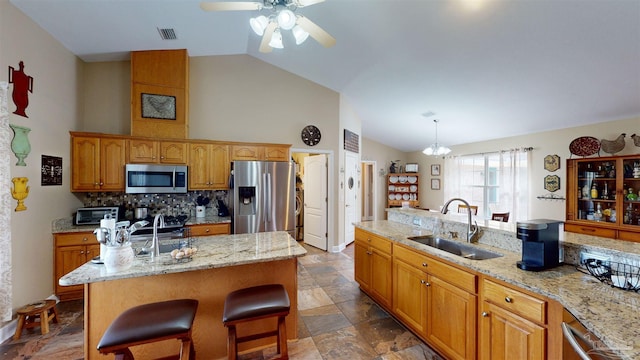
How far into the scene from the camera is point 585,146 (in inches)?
159

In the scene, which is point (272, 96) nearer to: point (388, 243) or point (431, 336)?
point (388, 243)

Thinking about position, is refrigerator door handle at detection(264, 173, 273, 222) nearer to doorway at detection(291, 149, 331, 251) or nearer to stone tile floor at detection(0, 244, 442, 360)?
doorway at detection(291, 149, 331, 251)

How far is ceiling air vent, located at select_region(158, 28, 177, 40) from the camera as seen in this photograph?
329cm

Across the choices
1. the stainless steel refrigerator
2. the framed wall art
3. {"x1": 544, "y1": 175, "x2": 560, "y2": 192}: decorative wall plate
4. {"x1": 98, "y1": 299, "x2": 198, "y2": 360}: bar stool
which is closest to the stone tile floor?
{"x1": 98, "y1": 299, "x2": 198, "y2": 360}: bar stool

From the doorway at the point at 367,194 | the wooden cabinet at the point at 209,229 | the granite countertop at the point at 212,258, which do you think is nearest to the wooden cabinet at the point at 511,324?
the granite countertop at the point at 212,258

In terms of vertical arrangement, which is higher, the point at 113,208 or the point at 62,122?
the point at 62,122

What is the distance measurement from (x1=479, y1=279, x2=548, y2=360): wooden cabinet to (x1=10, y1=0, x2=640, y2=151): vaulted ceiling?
2.46 m

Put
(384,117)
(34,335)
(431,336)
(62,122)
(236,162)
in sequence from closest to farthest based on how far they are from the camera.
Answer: (431,336) → (34,335) → (62,122) → (236,162) → (384,117)

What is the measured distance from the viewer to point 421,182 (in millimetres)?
7637

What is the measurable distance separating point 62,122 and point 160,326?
3264 mm

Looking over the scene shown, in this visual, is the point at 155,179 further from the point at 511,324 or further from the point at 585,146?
the point at 585,146

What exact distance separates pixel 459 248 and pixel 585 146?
3544 mm

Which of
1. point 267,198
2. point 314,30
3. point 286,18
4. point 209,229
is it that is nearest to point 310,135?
point 267,198

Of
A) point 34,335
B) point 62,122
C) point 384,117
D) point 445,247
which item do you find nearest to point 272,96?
point 384,117
